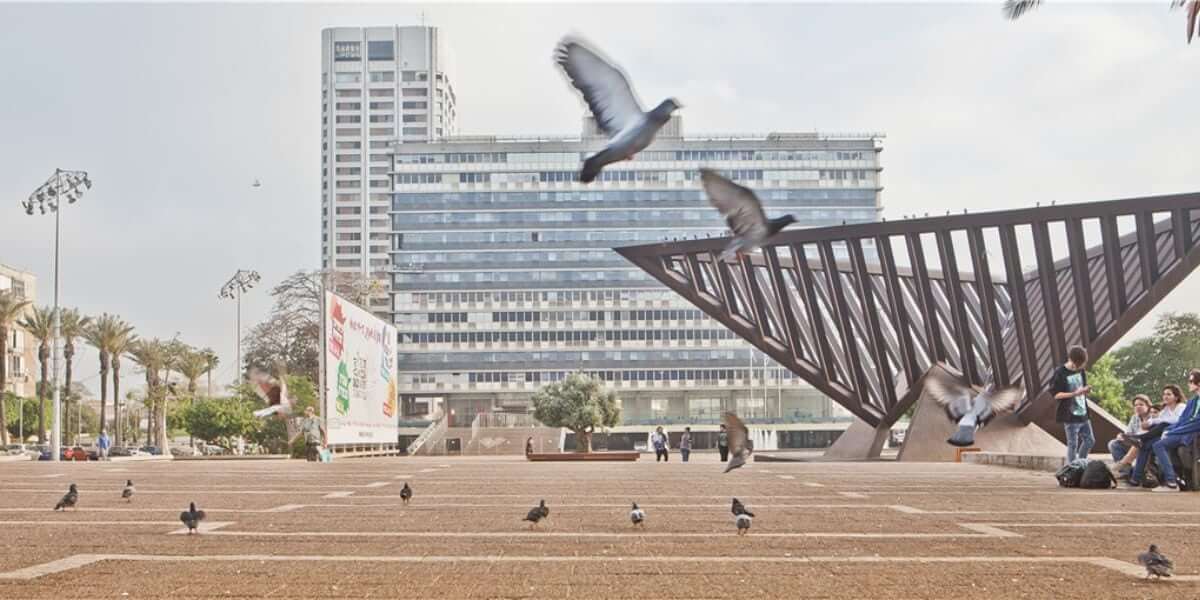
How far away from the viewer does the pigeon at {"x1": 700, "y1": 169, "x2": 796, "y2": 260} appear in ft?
20.6

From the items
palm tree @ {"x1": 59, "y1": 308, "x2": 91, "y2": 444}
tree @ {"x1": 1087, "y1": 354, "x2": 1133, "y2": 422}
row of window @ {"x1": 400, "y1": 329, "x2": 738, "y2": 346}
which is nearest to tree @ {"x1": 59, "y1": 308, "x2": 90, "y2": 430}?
palm tree @ {"x1": 59, "y1": 308, "x2": 91, "y2": 444}

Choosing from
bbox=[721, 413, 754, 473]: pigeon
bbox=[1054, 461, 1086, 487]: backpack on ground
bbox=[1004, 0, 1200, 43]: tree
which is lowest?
bbox=[1054, 461, 1086, 487]: backpack on ground

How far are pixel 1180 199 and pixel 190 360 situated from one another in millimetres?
75409

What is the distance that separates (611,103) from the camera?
18.0ft

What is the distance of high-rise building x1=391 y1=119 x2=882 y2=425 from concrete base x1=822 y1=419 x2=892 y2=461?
74.4 m

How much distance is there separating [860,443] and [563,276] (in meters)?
80.1

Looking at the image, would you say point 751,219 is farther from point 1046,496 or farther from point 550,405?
point 550,405

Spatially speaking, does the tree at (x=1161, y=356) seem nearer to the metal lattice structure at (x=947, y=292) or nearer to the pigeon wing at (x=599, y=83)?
the metal lattice structure at (x=947, y=292)

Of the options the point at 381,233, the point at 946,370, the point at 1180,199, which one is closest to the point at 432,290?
the point at 381,233

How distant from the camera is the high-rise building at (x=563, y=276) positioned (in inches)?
4739

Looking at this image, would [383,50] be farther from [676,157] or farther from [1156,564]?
[1156,564]

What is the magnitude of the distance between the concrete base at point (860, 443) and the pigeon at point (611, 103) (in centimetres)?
3729

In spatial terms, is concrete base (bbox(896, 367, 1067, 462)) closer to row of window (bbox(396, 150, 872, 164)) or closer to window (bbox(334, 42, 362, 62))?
row of window (bbox(396, 150, 872, 164))

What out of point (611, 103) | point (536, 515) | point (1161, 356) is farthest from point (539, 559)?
point (1161, 356)
